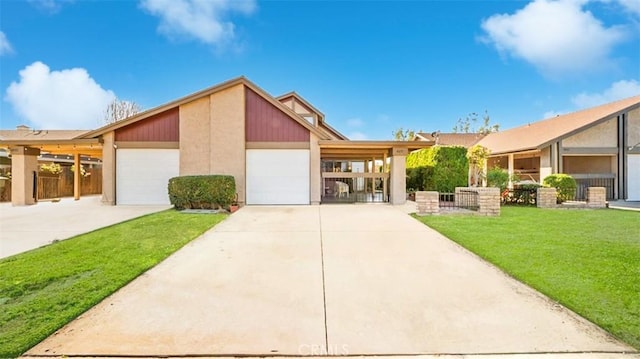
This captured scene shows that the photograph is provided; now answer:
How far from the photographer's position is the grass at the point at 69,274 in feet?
10.5

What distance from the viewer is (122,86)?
86.8 ft

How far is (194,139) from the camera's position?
14047 mm

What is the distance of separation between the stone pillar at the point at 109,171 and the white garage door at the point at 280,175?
6096mm

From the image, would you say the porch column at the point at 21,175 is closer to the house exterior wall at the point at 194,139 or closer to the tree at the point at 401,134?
the house exterior wall at the point at 194,139

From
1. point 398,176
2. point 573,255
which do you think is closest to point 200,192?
point 398,176

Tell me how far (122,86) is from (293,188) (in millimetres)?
21266

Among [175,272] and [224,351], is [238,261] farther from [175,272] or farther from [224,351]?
[224,351]

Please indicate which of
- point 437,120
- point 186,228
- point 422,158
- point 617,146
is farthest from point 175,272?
point 437,120

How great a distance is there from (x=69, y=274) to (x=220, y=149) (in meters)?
9.68

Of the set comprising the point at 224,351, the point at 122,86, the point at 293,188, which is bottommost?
the point at 224,351

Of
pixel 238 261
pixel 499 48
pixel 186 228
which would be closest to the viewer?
pixel 238 261

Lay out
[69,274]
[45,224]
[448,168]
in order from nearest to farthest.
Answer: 1. [69,274]
2. [45,224]
3. [448,168]

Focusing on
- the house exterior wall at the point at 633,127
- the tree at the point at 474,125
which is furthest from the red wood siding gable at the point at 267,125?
the tree at the point at 474,125

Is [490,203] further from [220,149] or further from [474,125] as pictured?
[474,125]
